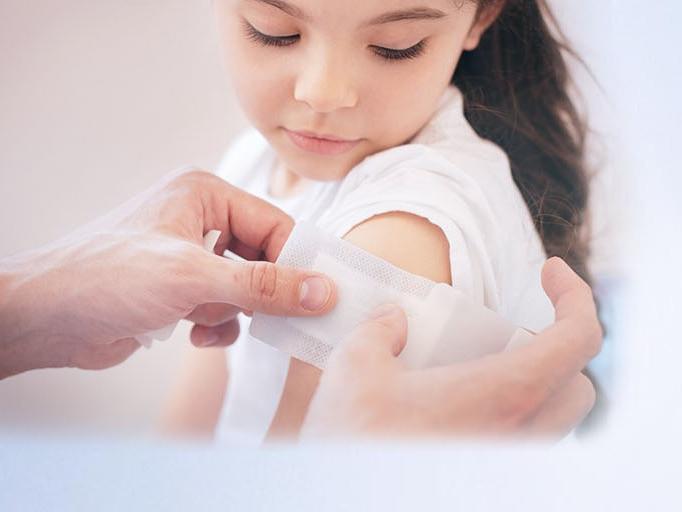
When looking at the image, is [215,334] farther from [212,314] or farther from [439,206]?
[439,206]

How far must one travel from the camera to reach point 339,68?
62cm

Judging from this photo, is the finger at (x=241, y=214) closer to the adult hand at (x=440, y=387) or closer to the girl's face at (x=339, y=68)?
the girl's face at (x=339, y=68)

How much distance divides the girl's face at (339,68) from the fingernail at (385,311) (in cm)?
17

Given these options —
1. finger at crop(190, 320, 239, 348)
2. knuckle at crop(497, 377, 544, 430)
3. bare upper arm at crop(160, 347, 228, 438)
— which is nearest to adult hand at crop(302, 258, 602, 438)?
knuckle at crop(497, 377, 544, 430)

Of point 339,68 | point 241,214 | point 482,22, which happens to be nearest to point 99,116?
point 241,214

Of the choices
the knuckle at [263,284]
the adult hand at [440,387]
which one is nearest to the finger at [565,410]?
the adult hand at [440,387]

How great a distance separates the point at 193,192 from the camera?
2.38 ft

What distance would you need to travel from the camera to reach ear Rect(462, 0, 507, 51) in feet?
2.33

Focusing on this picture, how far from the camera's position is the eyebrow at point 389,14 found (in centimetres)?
60

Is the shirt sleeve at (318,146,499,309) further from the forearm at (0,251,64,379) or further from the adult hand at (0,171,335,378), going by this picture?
the forearm at (0,251,64,379)

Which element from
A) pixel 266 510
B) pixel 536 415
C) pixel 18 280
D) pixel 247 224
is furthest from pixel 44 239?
pixel 536 415

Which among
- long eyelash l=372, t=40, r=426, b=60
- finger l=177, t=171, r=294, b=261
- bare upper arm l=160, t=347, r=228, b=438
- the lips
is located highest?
long eyelash l=372, t=40, r=426, b=60

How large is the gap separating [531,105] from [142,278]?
421mm

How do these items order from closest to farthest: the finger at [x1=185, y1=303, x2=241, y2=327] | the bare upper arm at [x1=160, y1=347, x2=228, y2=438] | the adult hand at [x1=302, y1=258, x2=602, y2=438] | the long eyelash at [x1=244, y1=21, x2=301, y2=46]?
the adult hand at [x1=302, y1=258, x2=602, y2=438]
the long eyelash at [x1=244, y1=21, x2=301, y2=46]
the finger at [x1=185, y1=303, x2=241, y2=327]
the bare upper arm at [x1=160, y1=347, x2=228, y2=438]
